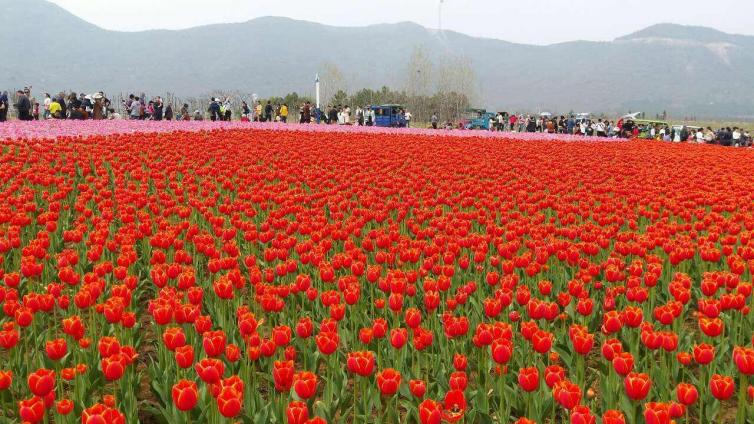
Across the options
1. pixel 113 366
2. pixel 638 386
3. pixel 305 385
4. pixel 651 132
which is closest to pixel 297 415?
pixel 305 385

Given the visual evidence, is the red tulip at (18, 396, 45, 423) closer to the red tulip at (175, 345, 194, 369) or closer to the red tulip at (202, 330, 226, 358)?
the red tulip at (175, 345, 194, 369)

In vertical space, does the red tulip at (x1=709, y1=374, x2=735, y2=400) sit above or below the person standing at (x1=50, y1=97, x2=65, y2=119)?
below

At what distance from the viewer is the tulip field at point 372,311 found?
167 inches

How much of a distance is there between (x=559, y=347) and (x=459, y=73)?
339ft

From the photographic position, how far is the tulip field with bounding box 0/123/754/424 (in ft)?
13.9

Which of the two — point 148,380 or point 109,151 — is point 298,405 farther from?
point 109,151

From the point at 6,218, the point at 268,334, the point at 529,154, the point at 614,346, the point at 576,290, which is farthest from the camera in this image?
the point at 529,154

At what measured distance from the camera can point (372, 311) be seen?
21.0ft

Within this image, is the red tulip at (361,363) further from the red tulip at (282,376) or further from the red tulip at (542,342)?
the red tulip at (542,342)

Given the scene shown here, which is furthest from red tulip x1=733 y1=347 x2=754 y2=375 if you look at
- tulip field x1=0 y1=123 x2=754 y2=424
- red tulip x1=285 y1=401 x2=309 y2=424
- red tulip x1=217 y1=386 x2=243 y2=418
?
red tulip x1=217 y1=386 x2=243 y2=418

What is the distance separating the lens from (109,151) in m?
15.3

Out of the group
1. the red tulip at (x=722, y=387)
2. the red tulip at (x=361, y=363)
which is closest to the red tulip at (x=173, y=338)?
the red tulip at (x=361, y=363)

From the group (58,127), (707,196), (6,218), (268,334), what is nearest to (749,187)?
(707,196)

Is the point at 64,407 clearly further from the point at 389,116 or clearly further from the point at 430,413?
the point at 389,116
